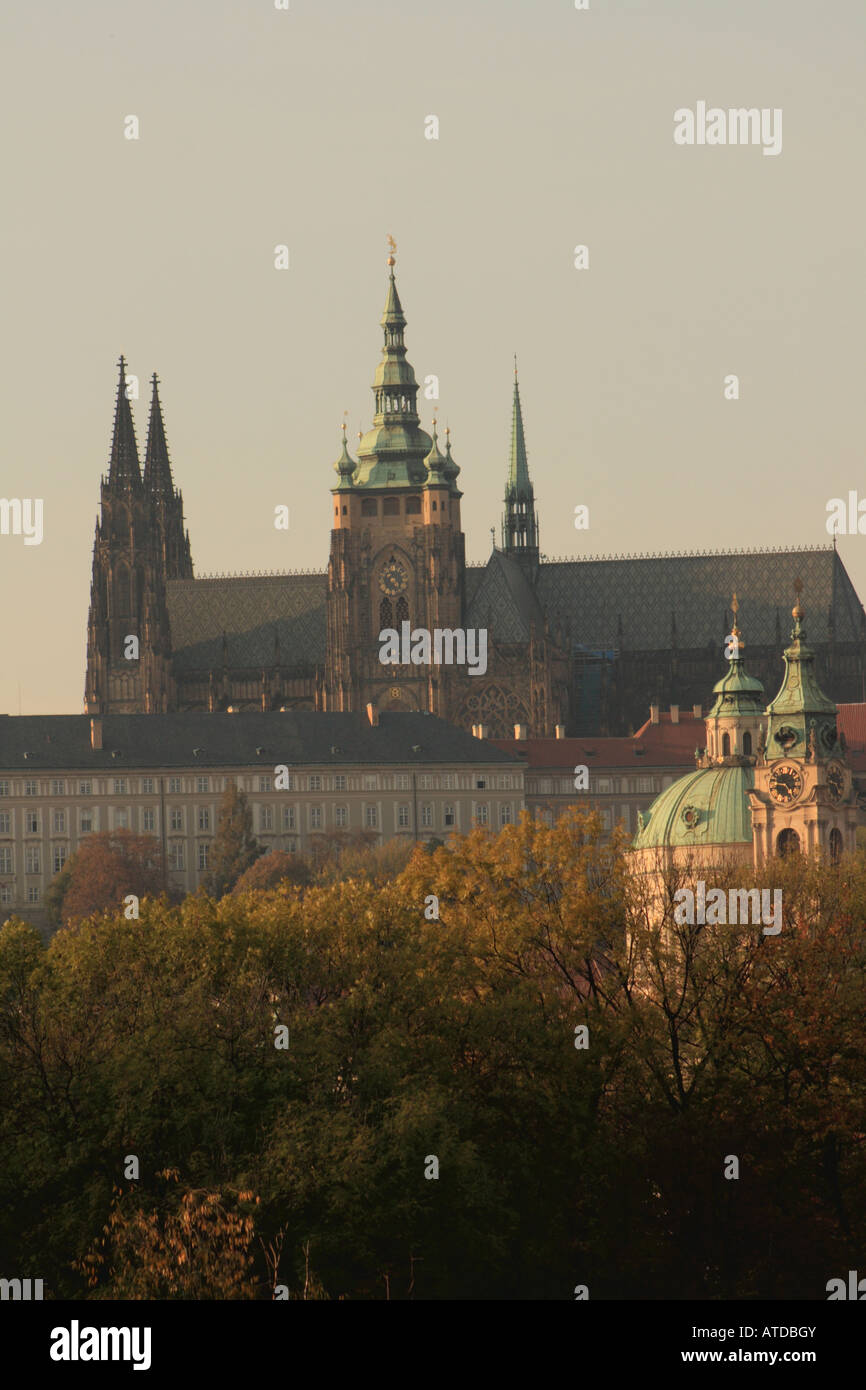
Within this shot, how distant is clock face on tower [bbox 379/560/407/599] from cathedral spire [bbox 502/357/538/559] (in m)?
17.9

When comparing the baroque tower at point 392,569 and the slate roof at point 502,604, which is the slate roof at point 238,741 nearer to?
the baroque tower at point 392,569

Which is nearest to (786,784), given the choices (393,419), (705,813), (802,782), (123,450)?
(802,782)

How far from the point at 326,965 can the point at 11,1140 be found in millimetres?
9918

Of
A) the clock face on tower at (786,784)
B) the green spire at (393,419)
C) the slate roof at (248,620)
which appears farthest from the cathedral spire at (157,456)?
the clock face on tower at (786,784)

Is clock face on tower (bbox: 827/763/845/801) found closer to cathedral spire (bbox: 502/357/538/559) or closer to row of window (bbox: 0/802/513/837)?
row of window (bbox: 0/802/513/837)

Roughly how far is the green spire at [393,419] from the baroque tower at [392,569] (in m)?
0.08

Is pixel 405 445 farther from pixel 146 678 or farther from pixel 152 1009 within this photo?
pixel 152 1009

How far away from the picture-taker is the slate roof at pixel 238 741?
164000 millimetres

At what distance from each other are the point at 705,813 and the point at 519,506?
75.0m

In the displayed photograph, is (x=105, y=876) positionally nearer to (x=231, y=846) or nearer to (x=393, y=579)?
(x=231, y=846)

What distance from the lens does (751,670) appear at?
584ft

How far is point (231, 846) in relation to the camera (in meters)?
157

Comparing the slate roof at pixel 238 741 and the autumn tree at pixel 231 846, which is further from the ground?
the slate roof at pixel 238 741
